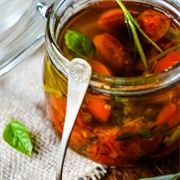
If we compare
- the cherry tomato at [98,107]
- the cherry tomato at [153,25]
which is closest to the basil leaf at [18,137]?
the cherry tomato at [98,107]

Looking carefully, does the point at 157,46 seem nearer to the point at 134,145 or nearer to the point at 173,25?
the point at 173,25

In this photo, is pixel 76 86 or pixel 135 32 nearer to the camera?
pixel 76 86

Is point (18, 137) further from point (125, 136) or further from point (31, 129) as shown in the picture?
point (125, 136)

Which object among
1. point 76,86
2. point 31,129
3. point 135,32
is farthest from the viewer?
point 31,129

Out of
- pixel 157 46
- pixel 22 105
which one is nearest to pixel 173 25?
pixel 157 46

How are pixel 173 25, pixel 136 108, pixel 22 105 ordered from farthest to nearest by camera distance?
pixel 22 105
pixel 173 25
pixel 136 108


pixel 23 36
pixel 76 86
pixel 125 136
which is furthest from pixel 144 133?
pixel 23 36
